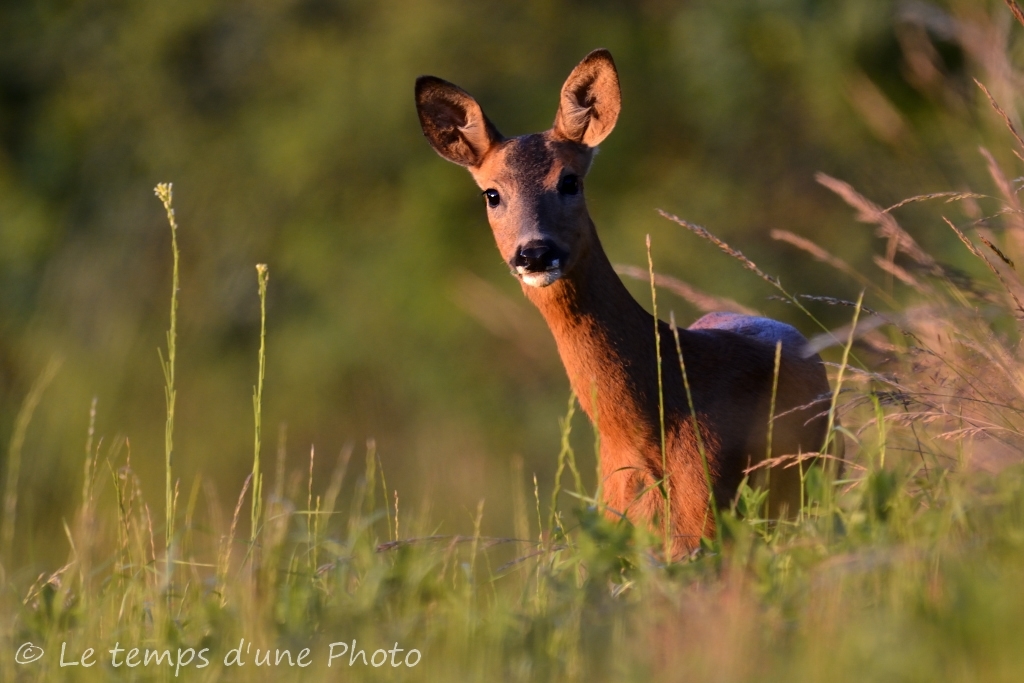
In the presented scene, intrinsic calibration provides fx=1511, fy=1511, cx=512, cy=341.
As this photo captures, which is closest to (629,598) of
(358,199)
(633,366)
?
(633,366)

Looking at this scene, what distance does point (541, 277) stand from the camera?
478 centimetres

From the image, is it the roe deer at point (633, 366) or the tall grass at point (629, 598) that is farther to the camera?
the roe deer at point (633, 366)

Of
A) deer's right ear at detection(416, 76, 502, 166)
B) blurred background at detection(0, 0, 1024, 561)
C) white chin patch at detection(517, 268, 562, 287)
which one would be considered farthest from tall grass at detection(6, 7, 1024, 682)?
blurred background at detection(0, 0, 1024, 561)

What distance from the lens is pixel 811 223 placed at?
1307cm

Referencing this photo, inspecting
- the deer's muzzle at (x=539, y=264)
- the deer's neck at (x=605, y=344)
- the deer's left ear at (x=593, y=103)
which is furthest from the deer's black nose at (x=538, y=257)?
the deer's left ear at (x=593, y=103)

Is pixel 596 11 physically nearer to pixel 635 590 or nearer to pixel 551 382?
pixel 551 382

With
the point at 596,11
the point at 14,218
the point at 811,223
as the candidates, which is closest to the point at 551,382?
the point at 811,223

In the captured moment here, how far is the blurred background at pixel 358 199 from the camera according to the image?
12.5 m

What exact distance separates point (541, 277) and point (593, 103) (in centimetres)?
114

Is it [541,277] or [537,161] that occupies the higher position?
[537,161]

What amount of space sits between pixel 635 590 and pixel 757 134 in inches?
422

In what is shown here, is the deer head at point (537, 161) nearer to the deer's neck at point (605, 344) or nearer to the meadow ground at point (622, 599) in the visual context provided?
the deer's neck at point (605, 344)

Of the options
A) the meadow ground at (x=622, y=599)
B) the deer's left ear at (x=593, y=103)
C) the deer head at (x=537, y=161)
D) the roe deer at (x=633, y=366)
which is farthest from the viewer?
the deer's left ear at (x=593, y=103)

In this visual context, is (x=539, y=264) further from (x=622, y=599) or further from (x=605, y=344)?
(x=622, y=599)
